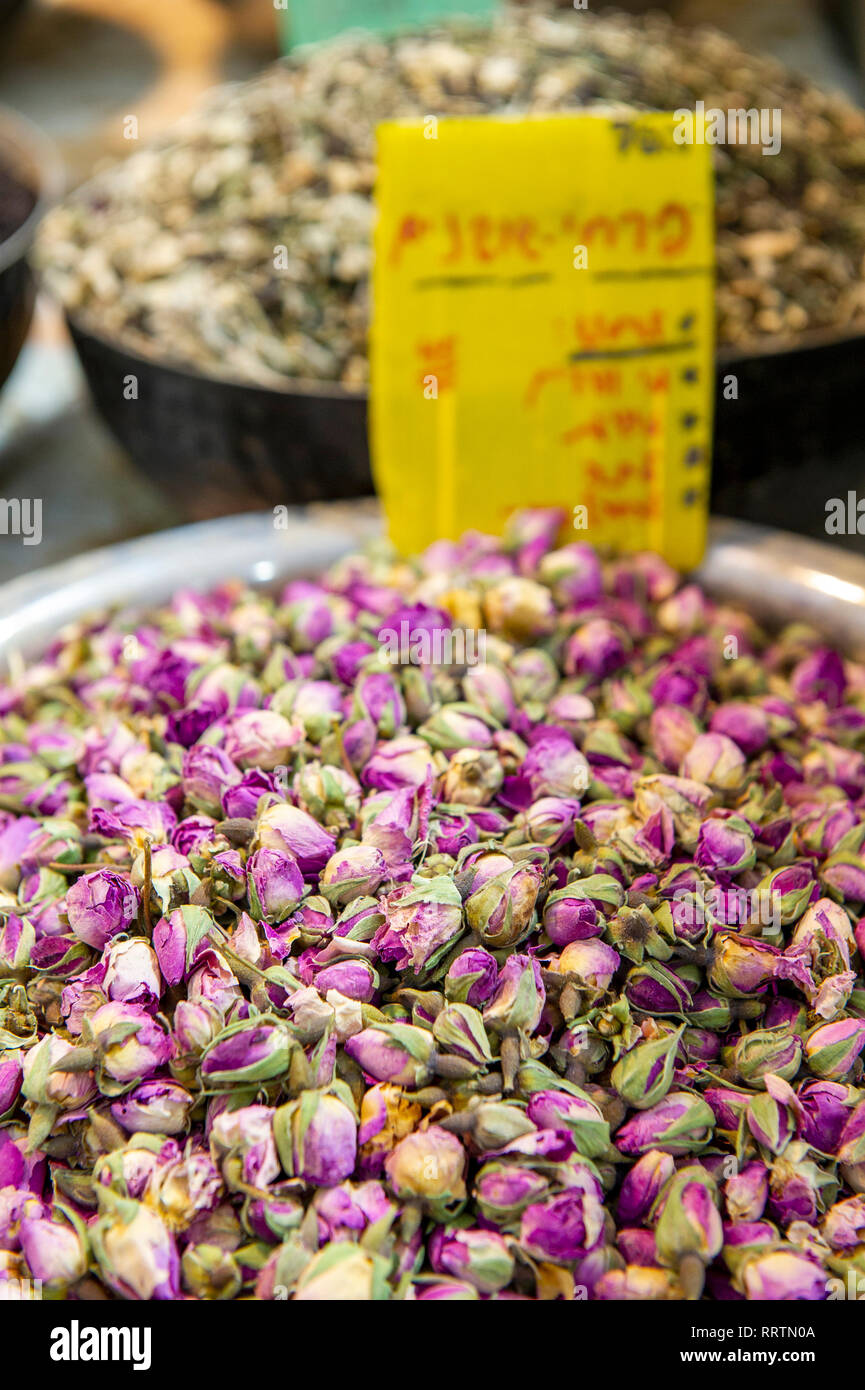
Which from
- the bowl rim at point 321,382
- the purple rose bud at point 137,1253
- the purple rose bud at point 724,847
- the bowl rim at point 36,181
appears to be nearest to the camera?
the purple rose bud at point 137,1253

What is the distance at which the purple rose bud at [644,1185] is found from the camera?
0.41m

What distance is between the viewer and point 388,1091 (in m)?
0.42

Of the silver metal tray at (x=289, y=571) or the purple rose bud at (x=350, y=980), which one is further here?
the silver metal tray at (x=289, y=571)

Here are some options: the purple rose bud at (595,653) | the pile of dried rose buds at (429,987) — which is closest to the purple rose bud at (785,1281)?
the pile of dried rose buds at (429,987)

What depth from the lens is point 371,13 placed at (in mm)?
1297

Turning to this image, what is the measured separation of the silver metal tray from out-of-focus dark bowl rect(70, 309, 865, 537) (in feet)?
0.16

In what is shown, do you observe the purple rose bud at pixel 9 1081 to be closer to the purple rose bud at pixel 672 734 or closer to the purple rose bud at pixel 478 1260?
the purple rose bud at pixel 478 1260

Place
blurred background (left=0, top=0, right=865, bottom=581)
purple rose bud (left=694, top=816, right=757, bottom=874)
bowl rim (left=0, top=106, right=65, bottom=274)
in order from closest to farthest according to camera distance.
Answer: purple rose bud (left=694, top=816, right=757, bottom=874) → bowl rim (left=0, top=106, right=65, bottom=274) → blurred background (left=0, top=0, right=865, bottom=581)

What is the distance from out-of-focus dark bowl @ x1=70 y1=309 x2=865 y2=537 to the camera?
771 mm

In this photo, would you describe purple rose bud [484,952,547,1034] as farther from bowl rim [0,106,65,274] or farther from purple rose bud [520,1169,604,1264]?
bowl rim [0,106,65,274]

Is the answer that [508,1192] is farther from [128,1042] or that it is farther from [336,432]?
[336,432]

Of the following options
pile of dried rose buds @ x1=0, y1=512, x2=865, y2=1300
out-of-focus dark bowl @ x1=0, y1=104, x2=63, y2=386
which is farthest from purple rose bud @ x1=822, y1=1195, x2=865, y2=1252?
out-of-focus dark bowl @ x1=0, y1=104, x2=63, y2=386

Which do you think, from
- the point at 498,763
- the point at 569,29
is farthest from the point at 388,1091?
the point at 569,29

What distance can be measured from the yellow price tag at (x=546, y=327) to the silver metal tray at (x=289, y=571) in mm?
33
